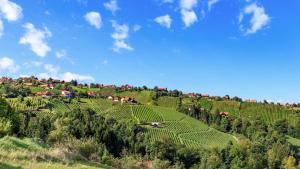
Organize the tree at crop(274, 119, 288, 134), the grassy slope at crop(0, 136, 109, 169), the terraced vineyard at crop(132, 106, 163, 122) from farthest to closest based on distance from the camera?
the tree at crop(274, 119, 288, 134) < the terraced vineyard at crop(132, 106, 163, 122) < the grassy slope at crop(0, 136, 109, 169)

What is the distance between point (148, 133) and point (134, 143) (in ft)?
44.6

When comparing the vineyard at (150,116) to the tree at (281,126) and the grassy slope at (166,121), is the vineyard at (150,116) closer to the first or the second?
the grassy slope at (166,121)

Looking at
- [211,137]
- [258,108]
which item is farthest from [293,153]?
[258,108]

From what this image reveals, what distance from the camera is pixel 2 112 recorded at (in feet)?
227

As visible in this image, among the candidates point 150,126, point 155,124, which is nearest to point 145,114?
point 155,124

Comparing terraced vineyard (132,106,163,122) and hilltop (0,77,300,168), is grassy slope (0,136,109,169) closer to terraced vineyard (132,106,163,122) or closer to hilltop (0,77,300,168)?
hilltop (0,77,300,168)

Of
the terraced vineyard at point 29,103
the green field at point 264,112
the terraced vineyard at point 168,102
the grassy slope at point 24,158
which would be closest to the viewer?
the grassy slope at point 24,158

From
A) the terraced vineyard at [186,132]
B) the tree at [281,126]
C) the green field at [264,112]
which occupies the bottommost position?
the terraced vineyard at [186,132]

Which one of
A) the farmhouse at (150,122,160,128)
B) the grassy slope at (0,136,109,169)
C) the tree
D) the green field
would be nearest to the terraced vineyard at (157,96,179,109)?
the green field

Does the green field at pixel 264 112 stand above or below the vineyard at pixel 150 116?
above

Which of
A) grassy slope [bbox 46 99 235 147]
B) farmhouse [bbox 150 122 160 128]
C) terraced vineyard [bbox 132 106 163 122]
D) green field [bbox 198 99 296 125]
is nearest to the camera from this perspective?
grassy slope [bbox 46 99 235 147]

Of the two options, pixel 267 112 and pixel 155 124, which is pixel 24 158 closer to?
pixel 155 124

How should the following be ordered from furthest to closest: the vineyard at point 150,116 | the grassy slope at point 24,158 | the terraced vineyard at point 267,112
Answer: the terraced vineyard at point 267,112 → the vineyard at point 150,116 → the grassy slope at point 24,158

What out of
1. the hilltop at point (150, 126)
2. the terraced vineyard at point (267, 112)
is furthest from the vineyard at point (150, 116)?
the terraced vineyard at point (267, 112)
